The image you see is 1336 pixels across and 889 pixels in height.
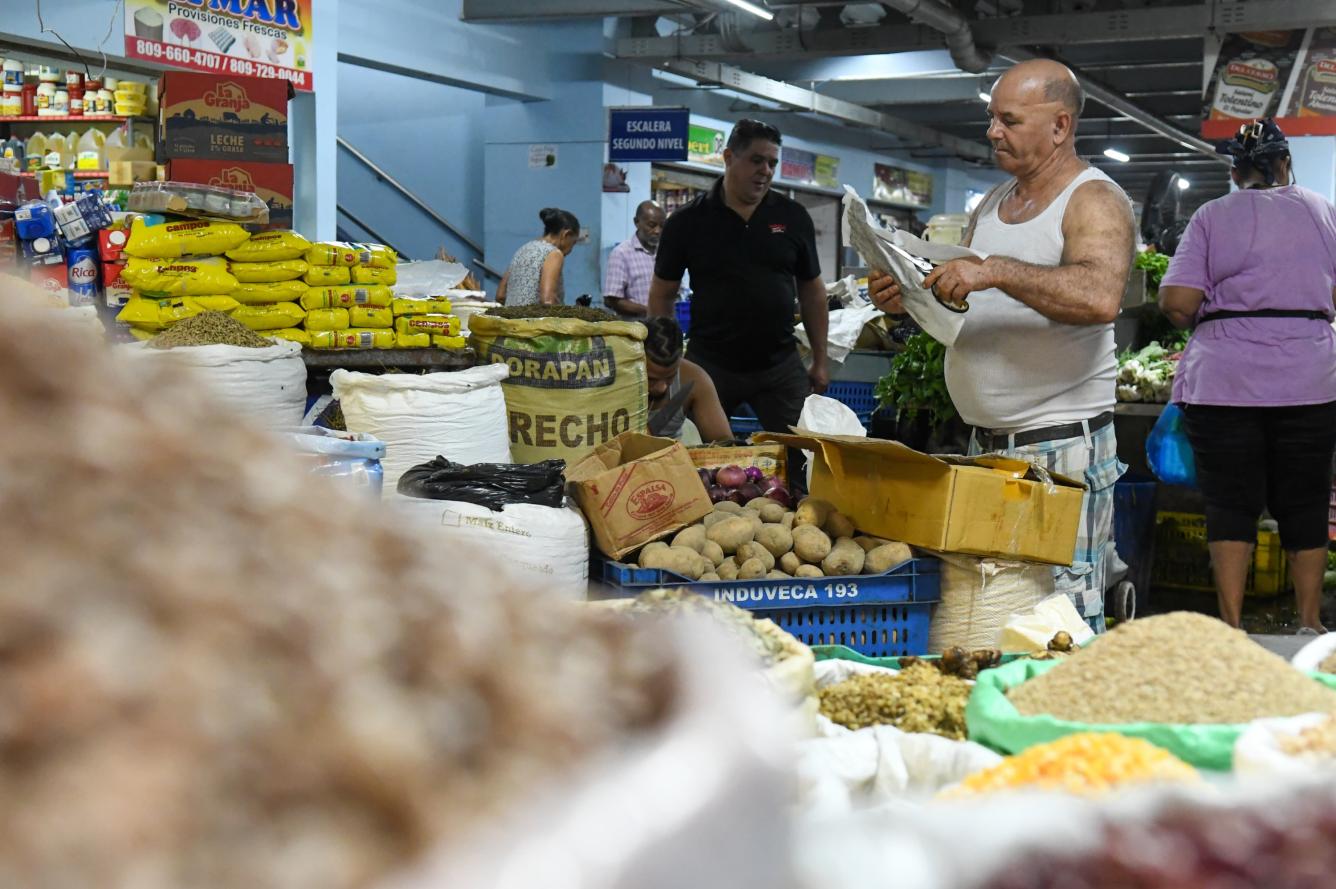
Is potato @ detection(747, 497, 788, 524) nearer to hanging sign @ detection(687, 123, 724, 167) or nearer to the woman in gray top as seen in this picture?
the woman in gray top

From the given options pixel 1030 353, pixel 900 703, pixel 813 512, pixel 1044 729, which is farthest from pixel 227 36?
pixel 1044 729

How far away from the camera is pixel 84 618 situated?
1.06 feet

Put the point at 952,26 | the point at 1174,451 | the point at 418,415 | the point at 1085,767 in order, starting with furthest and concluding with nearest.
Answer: the point at 952,26 < the point at 1174,451 < the point at 418,415 < the point at 1085,767

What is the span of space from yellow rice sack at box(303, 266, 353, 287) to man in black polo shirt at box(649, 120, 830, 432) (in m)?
1.15

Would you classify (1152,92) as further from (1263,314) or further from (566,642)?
(566,642)

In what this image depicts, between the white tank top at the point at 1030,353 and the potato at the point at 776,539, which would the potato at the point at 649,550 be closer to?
the potato at the point at 776,539

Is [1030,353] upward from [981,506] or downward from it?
upward

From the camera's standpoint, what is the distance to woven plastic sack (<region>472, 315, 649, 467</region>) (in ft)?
13.0

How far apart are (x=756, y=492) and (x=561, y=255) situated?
5.12 metres

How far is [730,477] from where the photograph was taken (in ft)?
11.5

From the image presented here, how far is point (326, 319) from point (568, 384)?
3.34 ft

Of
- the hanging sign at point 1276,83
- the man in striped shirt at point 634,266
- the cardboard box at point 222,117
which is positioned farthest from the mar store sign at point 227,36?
the hanging sign at point 1276,83

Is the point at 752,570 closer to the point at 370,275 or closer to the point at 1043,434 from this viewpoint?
the point at 1043,434

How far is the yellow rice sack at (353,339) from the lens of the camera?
437 cm
